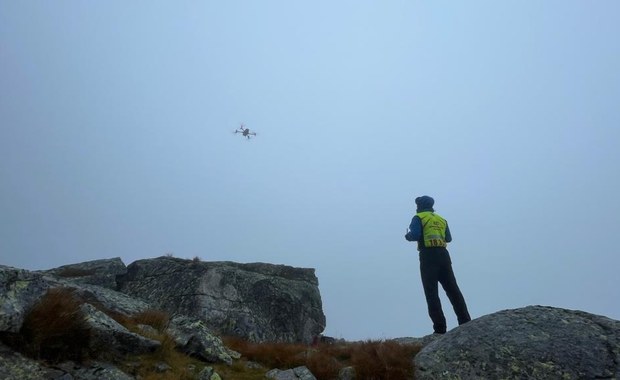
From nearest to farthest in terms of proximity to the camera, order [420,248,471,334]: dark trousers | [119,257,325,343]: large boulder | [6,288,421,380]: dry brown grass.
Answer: [6,288,421,380]: dry brown grass, [420,248,471,334]: dark trousers, [119,257,325,343]: large boulder

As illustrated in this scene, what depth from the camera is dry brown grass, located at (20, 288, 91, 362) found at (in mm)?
6260

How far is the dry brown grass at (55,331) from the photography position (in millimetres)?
6260

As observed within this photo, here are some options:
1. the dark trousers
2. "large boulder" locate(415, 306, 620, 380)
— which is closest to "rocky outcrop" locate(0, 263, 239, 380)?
"large boulder" locate(415, 306, 620, 380)

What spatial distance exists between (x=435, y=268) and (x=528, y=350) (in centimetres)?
306

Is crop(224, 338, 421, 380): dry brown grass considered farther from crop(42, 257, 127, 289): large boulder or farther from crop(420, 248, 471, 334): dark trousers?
crop(42, 257, 127, 289): large boulder

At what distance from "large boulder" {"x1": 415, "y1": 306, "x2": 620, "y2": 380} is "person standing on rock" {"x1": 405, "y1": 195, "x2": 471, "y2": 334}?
1491mm

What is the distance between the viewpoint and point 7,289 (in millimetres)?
6383

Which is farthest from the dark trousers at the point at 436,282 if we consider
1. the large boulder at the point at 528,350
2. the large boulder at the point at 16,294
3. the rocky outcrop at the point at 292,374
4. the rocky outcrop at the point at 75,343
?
the large boulder at the point at 16,294

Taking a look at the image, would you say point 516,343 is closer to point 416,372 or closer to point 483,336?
point 483,336

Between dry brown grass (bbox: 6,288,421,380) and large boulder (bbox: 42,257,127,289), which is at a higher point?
large boulder (bbox: 42,257,127,289)

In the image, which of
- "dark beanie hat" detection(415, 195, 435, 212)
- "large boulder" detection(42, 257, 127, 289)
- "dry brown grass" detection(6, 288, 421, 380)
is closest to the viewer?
"dry brown grass" detection(6, 288, 421, 380)

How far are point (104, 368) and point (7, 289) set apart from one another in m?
1.91

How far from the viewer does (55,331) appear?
6.43m

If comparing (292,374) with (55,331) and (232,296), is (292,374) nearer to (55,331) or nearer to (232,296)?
(55,331)
